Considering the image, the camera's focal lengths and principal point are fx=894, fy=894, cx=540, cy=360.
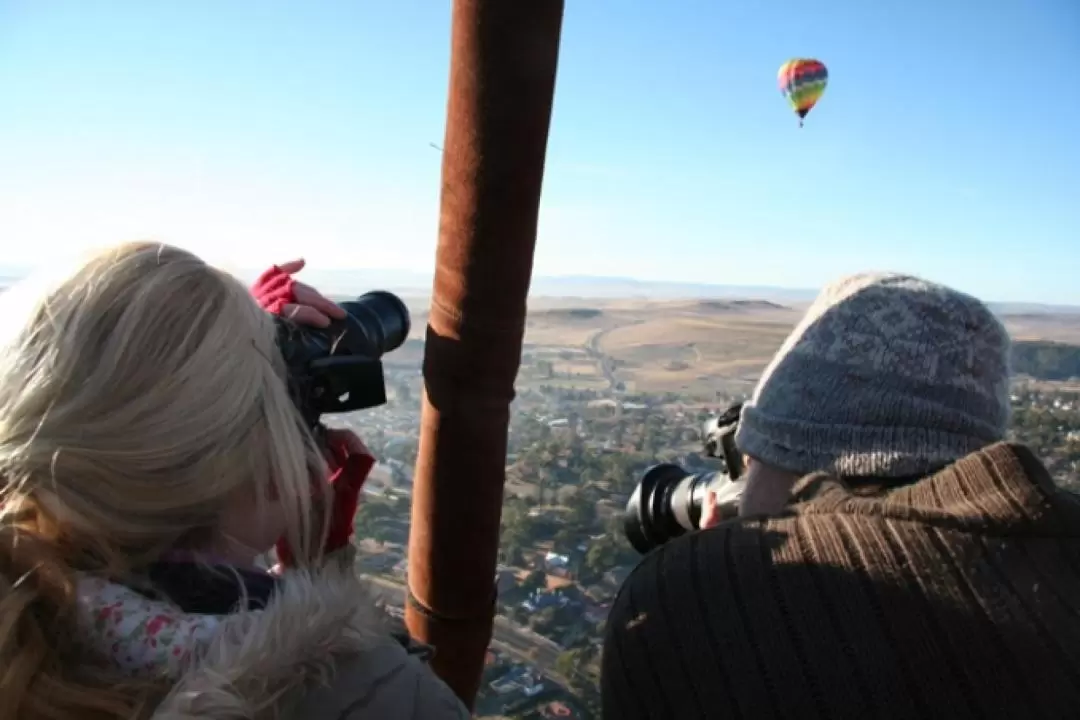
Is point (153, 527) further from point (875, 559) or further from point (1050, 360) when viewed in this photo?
point (1050, 360)

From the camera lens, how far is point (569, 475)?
5.36 meters

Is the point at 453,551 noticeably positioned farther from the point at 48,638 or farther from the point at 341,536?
the point at 48,638

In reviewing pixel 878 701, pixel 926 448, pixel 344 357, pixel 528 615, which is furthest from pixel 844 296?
pixel 528 615

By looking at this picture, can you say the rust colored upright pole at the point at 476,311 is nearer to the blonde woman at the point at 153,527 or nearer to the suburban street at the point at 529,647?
the blonde woman at the point at 153,527

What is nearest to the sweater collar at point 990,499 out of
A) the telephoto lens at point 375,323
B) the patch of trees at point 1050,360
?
the telephoto lens at point 375,323

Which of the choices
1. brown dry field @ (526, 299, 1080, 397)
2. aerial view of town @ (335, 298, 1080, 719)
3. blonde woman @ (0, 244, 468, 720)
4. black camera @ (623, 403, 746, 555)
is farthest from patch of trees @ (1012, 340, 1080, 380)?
blonde woman @ (0, 244, 468, 720)

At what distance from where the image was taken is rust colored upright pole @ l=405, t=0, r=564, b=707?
1.17 metres


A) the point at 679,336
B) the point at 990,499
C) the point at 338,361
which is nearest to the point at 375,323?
the point at 338,361

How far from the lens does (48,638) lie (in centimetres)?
73

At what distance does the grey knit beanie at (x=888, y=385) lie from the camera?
0.96 metres

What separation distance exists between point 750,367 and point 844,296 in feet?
31.6

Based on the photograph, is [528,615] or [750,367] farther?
[750,367]

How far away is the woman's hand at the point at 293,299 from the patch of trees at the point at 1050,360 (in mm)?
4073

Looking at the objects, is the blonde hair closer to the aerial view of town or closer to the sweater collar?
the aerial view of town
